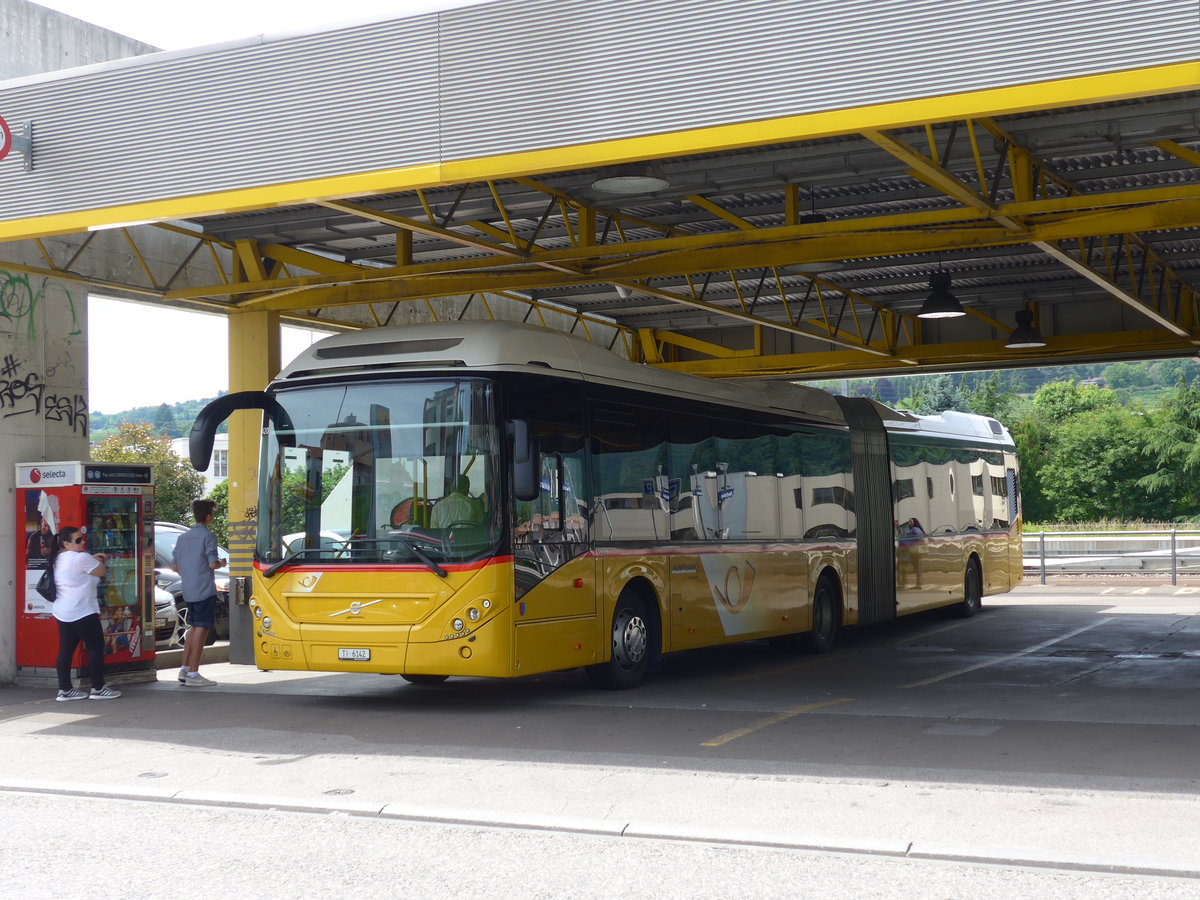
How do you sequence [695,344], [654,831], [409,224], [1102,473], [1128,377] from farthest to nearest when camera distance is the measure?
[1128,377] → [1102,473] → [695,344] → [409,224] → [654,831]

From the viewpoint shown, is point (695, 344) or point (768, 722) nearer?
point (768, 722)

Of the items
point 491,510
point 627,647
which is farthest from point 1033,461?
point 491,510

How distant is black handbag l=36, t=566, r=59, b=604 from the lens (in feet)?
41.2

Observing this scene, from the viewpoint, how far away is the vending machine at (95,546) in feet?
45.4

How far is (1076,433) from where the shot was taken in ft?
259

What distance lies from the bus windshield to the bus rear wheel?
13212 mm

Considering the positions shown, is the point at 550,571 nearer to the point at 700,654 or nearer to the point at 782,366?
the point at 700,654

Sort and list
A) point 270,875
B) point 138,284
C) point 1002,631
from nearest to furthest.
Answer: point 270,875 → point 138,284 → point 1002,631

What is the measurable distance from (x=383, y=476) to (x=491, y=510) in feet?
3.27

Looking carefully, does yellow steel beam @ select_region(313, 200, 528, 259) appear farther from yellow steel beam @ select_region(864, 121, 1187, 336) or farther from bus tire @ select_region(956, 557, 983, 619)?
bus tire @ select_region(956, 557, 983, 619)

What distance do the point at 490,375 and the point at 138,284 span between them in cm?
602

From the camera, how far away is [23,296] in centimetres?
1427

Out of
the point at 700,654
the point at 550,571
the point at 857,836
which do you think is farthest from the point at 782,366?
the point at 857,836

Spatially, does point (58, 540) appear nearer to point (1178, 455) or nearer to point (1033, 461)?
point (1178, 455)
